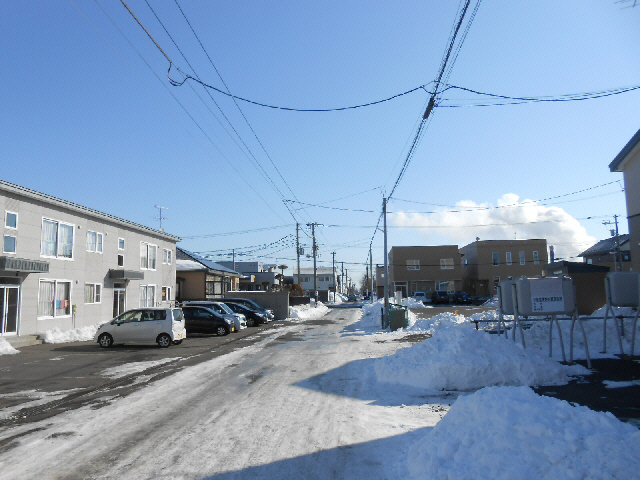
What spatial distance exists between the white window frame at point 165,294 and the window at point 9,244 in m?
15.0

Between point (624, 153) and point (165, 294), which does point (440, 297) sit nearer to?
point (165, 294)

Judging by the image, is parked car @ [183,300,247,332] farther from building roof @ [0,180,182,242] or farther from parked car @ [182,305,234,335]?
building roof @ [0,180,182,242]

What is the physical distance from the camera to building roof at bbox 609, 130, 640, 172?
1709cm

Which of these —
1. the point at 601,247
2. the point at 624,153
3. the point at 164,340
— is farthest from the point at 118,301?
the point at 601,247

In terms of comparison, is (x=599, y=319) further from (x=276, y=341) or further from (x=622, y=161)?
(x=276, y=341)

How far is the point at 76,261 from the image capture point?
79.0 feet

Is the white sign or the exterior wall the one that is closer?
the white sign

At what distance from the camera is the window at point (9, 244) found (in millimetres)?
19281

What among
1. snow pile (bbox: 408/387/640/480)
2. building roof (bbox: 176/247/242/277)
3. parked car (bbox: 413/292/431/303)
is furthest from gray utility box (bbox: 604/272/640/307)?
parked car (bbox: 413/292/431/303)

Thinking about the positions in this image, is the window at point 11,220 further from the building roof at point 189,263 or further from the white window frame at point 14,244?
the building roof at point 189,263

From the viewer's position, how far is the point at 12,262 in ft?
59.6

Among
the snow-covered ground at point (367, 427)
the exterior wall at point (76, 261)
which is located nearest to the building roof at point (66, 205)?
the exterior wall at point (76, 261)

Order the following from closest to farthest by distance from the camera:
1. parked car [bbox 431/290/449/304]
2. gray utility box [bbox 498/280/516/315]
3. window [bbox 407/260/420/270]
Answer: gray utility box [bbox 498/280/516/315] < parked car [bbox 431/290/449/304] < window [bbox 407/260/420/270]

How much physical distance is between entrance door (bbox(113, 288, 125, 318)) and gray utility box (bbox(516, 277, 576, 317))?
76.5 feet
